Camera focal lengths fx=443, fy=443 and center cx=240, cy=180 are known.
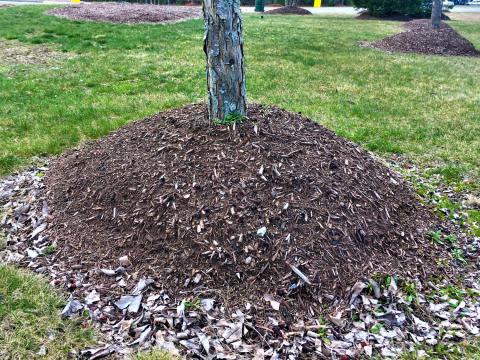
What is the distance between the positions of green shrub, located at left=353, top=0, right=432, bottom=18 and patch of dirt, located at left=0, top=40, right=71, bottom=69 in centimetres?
1551

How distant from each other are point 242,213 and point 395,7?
66.6ft

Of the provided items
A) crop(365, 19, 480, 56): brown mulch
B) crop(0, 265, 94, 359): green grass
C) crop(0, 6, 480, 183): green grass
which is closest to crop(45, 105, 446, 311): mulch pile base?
crop(0, 265, 94, 359): green grass

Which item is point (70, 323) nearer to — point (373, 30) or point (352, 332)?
point (352, 332)

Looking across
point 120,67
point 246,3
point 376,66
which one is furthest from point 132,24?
point 246,3

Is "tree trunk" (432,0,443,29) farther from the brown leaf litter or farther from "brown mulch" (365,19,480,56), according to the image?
the brown leaf litter

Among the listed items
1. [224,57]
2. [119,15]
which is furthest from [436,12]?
[224,57]

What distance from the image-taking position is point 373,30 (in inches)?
608

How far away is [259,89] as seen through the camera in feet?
24.5

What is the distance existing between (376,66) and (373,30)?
668 cm

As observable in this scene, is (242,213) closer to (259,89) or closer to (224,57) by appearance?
(224,57)

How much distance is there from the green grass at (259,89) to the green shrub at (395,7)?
9.30 metres

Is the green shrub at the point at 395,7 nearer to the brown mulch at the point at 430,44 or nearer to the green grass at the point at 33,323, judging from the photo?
the brown mulch at the point at 430,44

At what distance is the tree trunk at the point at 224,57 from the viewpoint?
11.1 ft

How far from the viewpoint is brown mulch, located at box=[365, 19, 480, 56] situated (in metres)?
11.6
